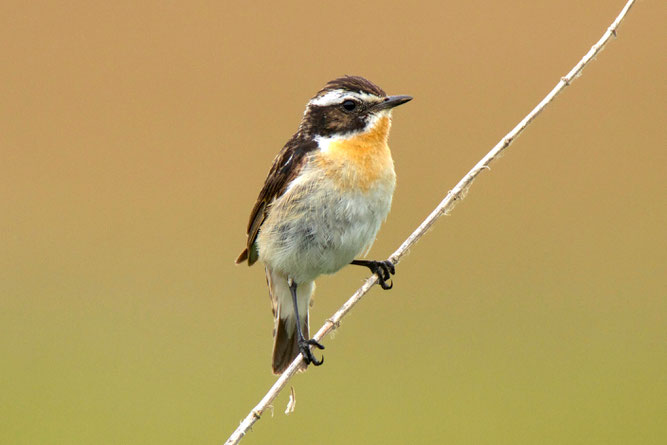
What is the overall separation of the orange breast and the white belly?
4 cm

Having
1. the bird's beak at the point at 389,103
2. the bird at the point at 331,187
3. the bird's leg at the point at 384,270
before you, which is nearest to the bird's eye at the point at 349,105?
the bird at the point at 331,187

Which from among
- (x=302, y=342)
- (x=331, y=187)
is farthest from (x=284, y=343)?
(x=331, y=187)

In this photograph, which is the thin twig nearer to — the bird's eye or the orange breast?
the orange breast

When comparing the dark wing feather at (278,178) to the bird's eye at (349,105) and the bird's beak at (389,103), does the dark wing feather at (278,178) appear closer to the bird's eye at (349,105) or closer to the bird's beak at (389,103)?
the bird's eye at (349,105)

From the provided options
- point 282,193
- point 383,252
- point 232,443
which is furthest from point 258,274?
point 232,443

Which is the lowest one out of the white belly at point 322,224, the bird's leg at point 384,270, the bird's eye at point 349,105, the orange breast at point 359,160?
the bird's leg at point 384,270

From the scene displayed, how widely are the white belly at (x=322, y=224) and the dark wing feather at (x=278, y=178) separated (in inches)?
3.2

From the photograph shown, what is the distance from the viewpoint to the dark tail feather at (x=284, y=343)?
198 inches

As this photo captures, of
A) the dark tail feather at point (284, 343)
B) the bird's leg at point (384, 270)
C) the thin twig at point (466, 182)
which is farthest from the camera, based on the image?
the dark tail feather at point (284, 343)

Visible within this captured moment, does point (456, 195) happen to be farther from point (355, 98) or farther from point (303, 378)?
point (303, 378)

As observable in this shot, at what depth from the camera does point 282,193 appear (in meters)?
4.57

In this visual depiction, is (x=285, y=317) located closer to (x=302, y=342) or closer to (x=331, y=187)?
(x=302, y=342)

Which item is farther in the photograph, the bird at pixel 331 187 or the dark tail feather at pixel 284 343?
the dark tail feather at pixel 284 343

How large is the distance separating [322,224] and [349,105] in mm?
655
